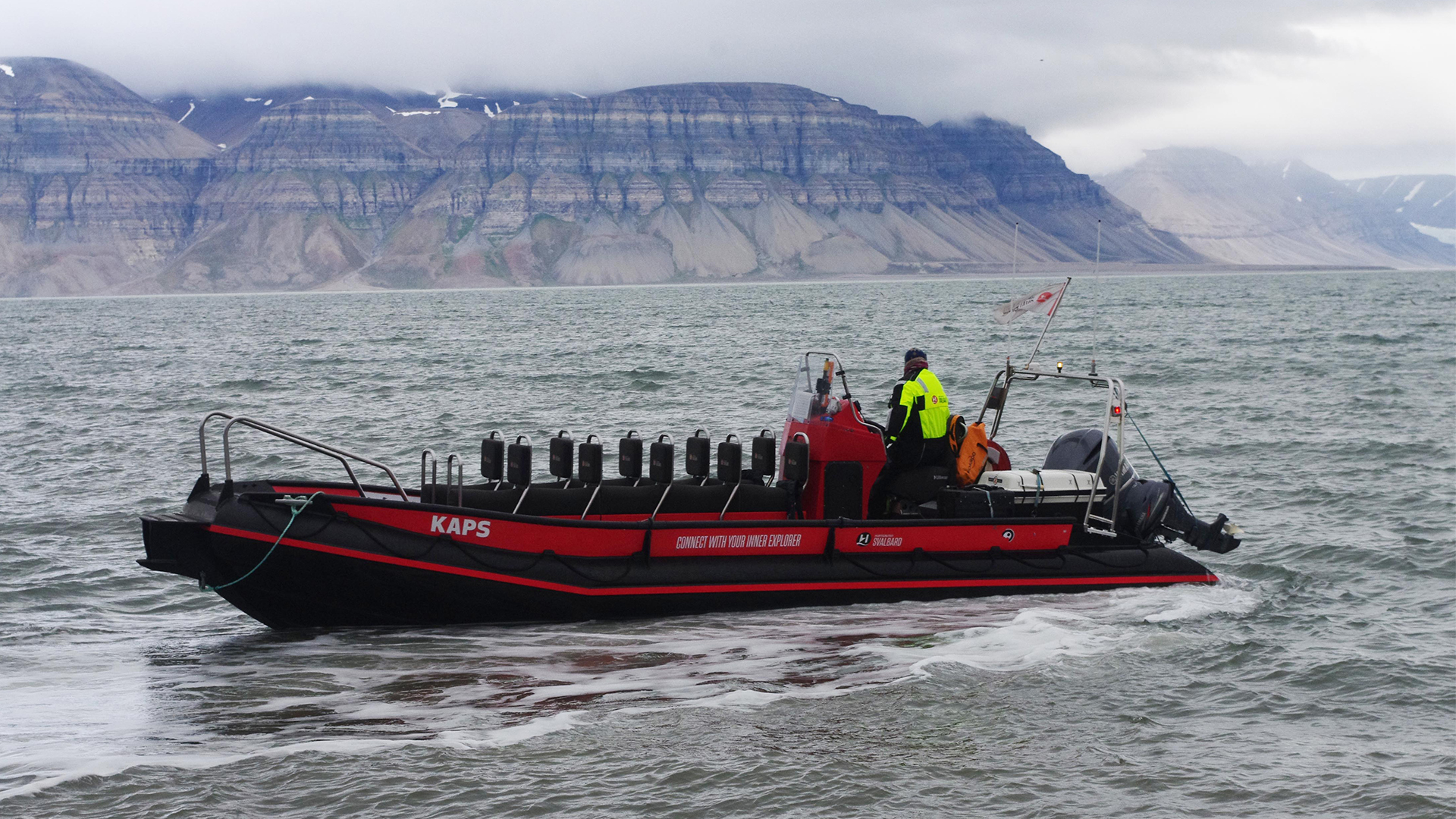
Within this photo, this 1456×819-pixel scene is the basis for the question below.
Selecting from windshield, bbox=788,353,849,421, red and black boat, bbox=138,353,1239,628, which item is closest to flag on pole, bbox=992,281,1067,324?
red and black boat, bbox=138,353,1239,628

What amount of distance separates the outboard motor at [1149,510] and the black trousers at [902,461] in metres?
1.55

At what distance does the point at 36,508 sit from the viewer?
1535 cm

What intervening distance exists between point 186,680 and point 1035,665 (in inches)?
230

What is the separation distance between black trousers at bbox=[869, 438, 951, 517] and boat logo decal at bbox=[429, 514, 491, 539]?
334cm

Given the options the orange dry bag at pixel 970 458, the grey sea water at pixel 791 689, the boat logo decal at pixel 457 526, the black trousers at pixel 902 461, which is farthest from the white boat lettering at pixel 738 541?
the orange dry bag at pixel 970 458

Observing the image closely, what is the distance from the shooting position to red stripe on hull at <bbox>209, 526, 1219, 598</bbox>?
9.88 m

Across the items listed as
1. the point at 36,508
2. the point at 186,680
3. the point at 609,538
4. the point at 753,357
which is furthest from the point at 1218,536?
the point at 753,357

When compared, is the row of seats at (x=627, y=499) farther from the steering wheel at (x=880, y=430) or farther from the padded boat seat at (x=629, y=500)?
the steering wheel at (x=880, y=430)

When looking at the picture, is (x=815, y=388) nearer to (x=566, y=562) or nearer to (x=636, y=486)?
(x=636, y=486)

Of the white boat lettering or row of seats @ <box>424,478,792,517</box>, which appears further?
row of seats @ <box>424,478,792,517</box>

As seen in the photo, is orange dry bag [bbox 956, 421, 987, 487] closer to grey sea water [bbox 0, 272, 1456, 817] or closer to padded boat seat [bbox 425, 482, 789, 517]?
grey sea water [bbox 0, 272, 1456, 817]

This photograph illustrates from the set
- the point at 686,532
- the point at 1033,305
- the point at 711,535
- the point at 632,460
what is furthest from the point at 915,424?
the point at 632,460

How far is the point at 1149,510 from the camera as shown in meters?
11.9

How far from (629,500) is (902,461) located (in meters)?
2.35
